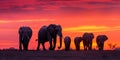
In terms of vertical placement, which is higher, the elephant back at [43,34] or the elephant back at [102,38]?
the elephant back at [43,34]

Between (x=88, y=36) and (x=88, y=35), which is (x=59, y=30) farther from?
(x=88, y=35)

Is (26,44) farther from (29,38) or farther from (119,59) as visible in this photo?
(119,59)

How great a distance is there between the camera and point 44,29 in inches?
1766

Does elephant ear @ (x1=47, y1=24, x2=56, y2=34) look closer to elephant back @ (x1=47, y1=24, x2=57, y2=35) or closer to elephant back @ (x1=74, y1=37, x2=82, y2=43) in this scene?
elephant back @ (x1=47, y1=24, x2=57, y2=35)

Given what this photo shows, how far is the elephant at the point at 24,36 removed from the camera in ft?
139

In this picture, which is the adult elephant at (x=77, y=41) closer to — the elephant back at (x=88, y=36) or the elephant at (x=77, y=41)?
the elephant at (x=77, y=41)

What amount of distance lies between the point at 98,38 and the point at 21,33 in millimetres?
15162

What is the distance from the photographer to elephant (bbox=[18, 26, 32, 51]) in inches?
1668

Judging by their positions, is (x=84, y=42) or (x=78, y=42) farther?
(x=78, y=42)

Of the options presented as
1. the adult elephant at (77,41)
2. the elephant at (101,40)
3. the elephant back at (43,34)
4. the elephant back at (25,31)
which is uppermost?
the elephant back at (25,31)

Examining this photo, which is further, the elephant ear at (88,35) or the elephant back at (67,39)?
the elephant back at (67,39)

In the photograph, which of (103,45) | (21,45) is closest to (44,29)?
(21,45)

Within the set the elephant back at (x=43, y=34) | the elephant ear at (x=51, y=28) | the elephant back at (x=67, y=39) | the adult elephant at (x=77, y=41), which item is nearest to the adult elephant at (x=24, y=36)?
the elephant back at (x=43, y=34)

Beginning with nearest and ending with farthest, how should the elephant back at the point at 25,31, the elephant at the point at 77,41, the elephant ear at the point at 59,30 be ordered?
the elephant ear at the point at 59,30, the elephant back at the point at 25,31, the elephant at the point at 77,41
